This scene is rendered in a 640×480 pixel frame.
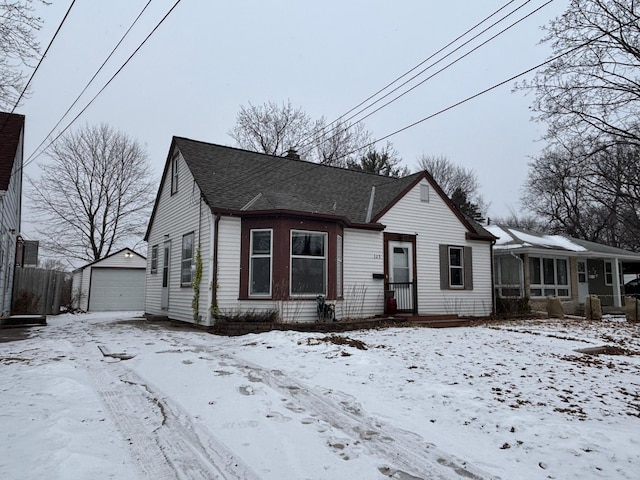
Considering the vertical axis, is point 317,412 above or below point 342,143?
below

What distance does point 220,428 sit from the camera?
3.94m

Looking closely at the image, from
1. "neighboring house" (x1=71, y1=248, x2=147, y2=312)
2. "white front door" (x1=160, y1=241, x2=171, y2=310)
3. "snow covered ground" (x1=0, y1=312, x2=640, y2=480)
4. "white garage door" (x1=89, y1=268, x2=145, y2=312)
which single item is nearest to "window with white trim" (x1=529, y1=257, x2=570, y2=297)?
"snow covered ground" (x1=0, y1=312, x2=640, y2=480)

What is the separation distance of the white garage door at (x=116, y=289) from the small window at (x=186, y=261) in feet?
35.5

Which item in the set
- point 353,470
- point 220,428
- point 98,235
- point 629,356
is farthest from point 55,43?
point 98,235

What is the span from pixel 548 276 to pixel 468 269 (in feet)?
17.4

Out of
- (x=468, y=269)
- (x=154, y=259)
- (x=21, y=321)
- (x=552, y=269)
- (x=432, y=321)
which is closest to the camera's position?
(x=432, y=321)

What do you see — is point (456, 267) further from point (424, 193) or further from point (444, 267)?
point (424, 193)

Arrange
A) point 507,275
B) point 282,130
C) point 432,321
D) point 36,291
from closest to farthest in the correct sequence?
1. point 432,321
2. point 36,291
3. point 507,275
4. point 282,130

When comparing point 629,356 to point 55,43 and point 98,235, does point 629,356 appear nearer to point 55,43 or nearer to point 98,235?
point 55,43

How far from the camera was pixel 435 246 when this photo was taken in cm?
1440

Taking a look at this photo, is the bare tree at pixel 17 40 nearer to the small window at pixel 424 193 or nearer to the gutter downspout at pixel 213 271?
the gutter downspout at pixel 213 271

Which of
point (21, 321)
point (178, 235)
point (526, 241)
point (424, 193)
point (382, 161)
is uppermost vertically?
point (382, 161)

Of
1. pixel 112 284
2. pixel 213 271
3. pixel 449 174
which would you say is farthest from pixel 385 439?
pixel 449 174

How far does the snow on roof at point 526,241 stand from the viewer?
56.1 ft
